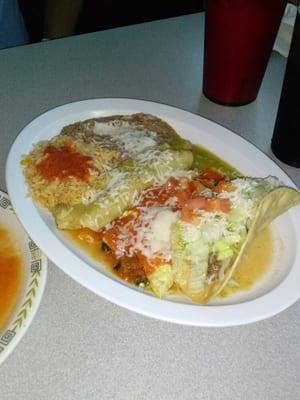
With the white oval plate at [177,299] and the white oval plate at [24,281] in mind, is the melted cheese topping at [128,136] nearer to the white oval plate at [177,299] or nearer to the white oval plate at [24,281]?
the white oval plate at [177,299]

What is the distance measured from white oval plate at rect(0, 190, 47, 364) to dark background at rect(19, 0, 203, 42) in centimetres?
185

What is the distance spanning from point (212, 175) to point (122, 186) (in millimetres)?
252

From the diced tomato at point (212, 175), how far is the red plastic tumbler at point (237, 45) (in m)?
0.39

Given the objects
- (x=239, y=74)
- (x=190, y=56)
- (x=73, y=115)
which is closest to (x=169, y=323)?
(x=73, y=115)

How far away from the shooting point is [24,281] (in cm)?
100

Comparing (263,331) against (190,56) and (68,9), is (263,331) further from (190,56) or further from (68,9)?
(68,9)

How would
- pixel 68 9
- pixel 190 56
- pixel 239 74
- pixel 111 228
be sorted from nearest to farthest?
pixel 111 228 < pixel 239 74 < pixel 190 56 < pixel 68 9

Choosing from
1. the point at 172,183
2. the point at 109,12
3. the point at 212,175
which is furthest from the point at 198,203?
the point at 109,12

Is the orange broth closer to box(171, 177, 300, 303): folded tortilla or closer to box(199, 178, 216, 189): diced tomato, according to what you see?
box(171, 177, 300, 303): folded tortilla

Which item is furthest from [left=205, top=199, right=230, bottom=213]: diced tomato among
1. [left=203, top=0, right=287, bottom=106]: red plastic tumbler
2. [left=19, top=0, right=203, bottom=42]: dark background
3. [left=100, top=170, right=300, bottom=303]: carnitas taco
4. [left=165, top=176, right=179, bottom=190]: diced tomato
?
[left=19, top=0, right=203, bottom=42]: dark background

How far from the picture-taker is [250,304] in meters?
0.97

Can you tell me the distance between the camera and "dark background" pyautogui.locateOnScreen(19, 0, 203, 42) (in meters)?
2.79

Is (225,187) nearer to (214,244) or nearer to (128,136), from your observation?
(214,244)

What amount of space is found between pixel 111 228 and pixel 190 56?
996mm
